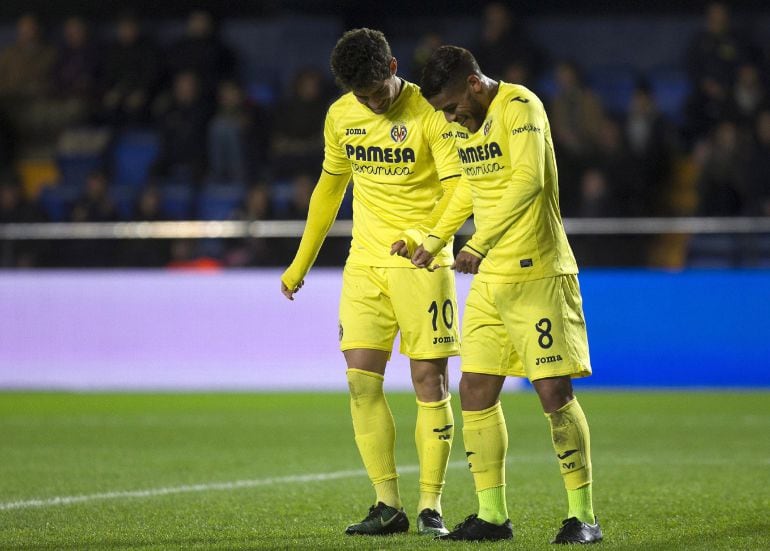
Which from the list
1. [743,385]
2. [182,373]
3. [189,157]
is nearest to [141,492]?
[182,373]

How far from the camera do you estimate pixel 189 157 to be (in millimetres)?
15086

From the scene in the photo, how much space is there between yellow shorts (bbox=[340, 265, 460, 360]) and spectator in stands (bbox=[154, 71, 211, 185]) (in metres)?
9.46

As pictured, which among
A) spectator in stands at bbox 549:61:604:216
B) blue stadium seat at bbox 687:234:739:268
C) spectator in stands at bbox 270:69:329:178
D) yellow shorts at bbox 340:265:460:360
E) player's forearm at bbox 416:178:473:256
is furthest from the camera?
spectator in stands at bbox 270:69:329:178

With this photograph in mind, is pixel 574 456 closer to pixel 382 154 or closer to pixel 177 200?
pixel 382 154

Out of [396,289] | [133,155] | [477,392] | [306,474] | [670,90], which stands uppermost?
[670,90]

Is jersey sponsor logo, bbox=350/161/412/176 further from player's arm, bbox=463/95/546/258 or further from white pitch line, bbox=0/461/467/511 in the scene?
white pitch line, bbox=0/461/467/511

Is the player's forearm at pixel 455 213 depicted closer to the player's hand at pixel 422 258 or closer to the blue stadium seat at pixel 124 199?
the player's hand at pixel 422 258

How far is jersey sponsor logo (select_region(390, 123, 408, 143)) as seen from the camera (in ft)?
18.1

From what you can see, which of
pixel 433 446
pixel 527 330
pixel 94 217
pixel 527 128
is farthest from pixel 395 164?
pixel 94 217

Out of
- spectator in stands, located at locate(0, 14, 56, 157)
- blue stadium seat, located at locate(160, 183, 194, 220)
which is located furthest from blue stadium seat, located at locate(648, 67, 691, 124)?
spectator in stands, located at locate(0, 14, 56, 157)

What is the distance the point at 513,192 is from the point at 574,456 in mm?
1000

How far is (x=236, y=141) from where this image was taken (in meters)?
15.0

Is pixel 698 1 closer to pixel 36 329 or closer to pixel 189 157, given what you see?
pixel 189 157

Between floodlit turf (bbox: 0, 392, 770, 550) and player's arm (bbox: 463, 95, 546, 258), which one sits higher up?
player's arm (bbox: 463, 95, 546, 258)
